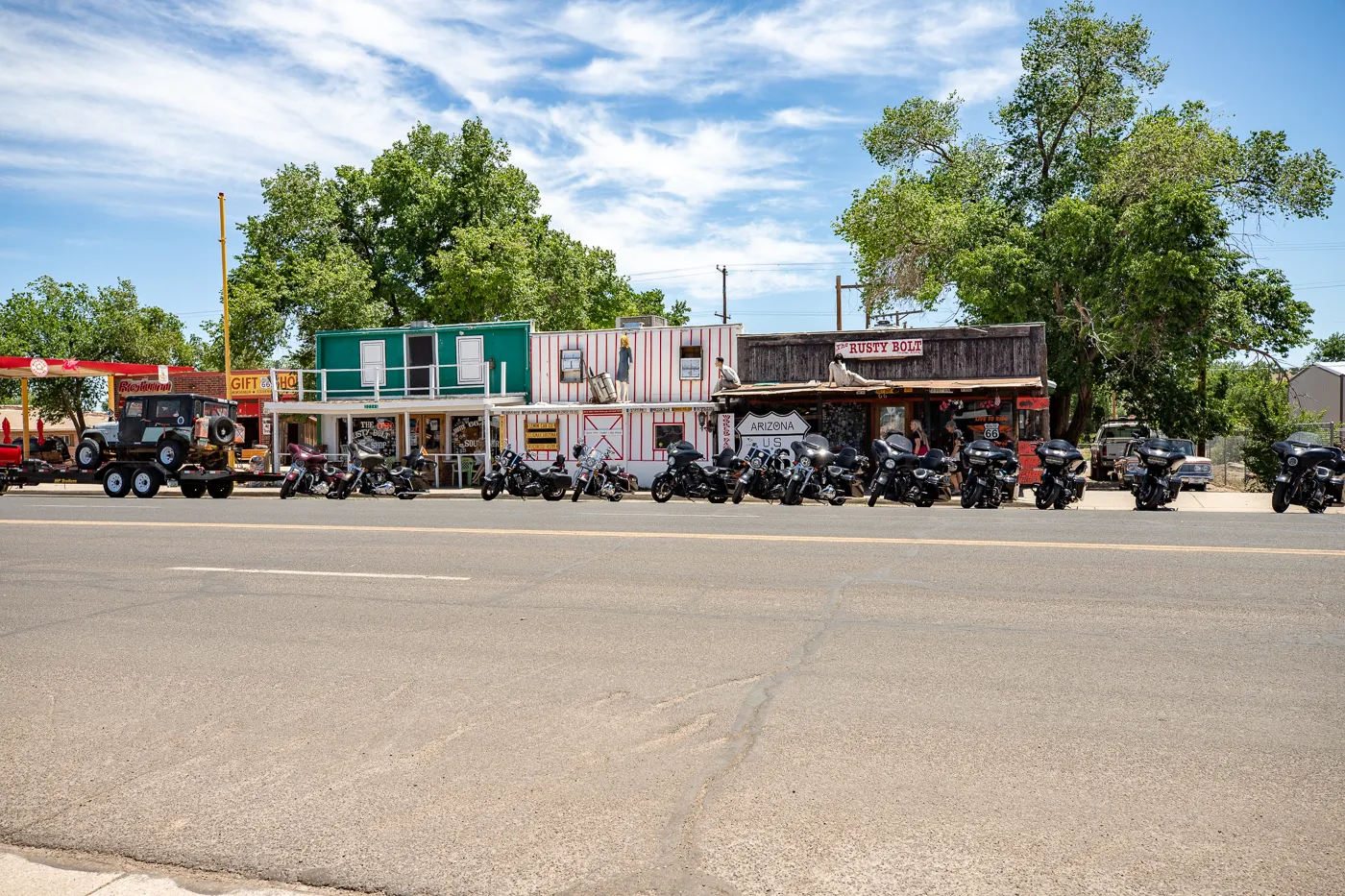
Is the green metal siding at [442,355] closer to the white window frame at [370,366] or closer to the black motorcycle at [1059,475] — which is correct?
the white window frame at [370,366]

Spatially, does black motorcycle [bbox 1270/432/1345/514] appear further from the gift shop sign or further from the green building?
the green building

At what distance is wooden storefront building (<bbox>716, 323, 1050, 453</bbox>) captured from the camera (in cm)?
2527

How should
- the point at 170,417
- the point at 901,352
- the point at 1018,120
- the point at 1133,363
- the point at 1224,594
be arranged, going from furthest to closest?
the point at 1018,120 < the point at 1133,363 < the point at 901,352 < the point at 170,417 < the point at 1224,594

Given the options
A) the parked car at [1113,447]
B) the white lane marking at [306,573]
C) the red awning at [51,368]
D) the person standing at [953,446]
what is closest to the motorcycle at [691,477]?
the person standing at [953,446]

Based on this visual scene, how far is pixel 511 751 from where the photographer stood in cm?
507

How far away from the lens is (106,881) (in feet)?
12.9

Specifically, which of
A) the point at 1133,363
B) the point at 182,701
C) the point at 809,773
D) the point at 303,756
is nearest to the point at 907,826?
the point at 809,773

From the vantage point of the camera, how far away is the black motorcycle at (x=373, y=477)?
24359mm

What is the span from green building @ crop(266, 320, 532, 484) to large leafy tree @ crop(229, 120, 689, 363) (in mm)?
12018

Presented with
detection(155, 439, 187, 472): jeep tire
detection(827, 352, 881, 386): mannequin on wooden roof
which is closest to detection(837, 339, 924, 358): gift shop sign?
detection(827, 352, 881, 386): mannequin on wooden roof

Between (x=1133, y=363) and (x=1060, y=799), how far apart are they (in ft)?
98.2

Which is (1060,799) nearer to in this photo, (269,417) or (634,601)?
(634,601)

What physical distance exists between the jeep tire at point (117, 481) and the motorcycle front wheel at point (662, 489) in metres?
13.2

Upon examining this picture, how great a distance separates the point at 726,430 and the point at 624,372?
3.68 m
